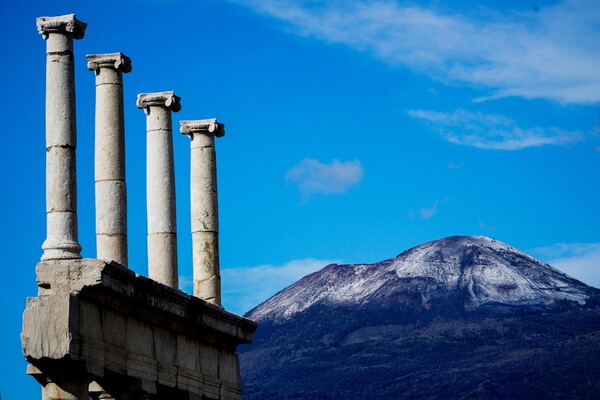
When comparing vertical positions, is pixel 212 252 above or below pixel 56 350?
above

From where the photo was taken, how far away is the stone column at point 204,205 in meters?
33.6

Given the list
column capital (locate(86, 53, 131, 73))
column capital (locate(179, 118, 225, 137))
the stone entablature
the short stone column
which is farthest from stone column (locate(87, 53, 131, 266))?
column capital (locate(179, 118, 225, 137))

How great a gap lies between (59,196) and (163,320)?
3835mm

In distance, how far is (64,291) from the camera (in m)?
24.8

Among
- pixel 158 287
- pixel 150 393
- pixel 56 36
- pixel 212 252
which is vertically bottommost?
pixel 150 393

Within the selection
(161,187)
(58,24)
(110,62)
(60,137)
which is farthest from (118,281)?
(161,187)

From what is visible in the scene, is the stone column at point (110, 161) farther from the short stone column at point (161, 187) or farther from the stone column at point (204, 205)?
the stone column at point (204, 205)

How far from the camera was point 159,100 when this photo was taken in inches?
1240

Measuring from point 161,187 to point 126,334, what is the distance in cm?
507

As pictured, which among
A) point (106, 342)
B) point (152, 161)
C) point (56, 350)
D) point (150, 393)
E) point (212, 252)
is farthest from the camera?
point (212, 252)

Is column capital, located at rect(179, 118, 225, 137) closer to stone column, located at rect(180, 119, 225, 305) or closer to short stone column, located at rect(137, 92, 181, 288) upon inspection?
stone column, located at rect(180, 119, 225, 305)

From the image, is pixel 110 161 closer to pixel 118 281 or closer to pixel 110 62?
pixel 110 62

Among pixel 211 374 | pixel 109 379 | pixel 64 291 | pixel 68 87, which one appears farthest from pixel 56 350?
pixel 211 374

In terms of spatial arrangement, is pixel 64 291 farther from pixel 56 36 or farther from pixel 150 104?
pixel 150 104
